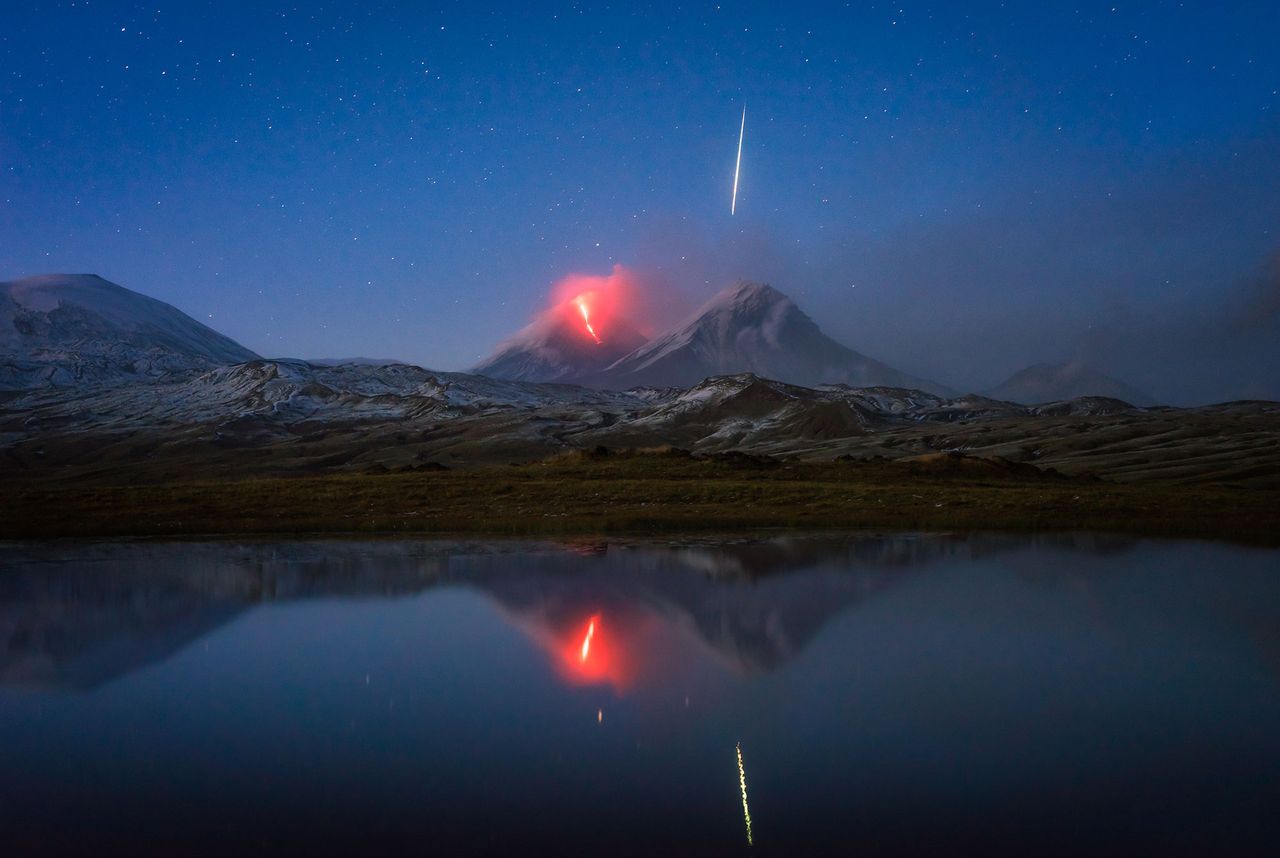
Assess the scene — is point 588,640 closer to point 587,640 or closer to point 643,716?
point 587,640

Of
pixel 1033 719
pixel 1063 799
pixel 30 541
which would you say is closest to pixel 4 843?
pixel 1063 799

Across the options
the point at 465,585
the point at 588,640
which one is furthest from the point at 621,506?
the point at 588,640

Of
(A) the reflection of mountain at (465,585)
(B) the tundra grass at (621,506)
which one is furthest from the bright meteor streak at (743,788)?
(B) the tundra grass at (621,506)

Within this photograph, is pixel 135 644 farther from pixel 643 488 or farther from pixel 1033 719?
pixel 643 488

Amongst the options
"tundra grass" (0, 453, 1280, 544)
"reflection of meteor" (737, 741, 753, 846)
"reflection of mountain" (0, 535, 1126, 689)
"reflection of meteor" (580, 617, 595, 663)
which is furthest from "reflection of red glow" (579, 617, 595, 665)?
"tundra grass" (0, 453, 1280, 544)

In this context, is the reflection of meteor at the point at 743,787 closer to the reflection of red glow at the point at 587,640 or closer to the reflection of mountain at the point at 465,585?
the reflection of mountain at the point at 465,585

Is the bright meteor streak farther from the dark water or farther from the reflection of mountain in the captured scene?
the reflection of mountain
